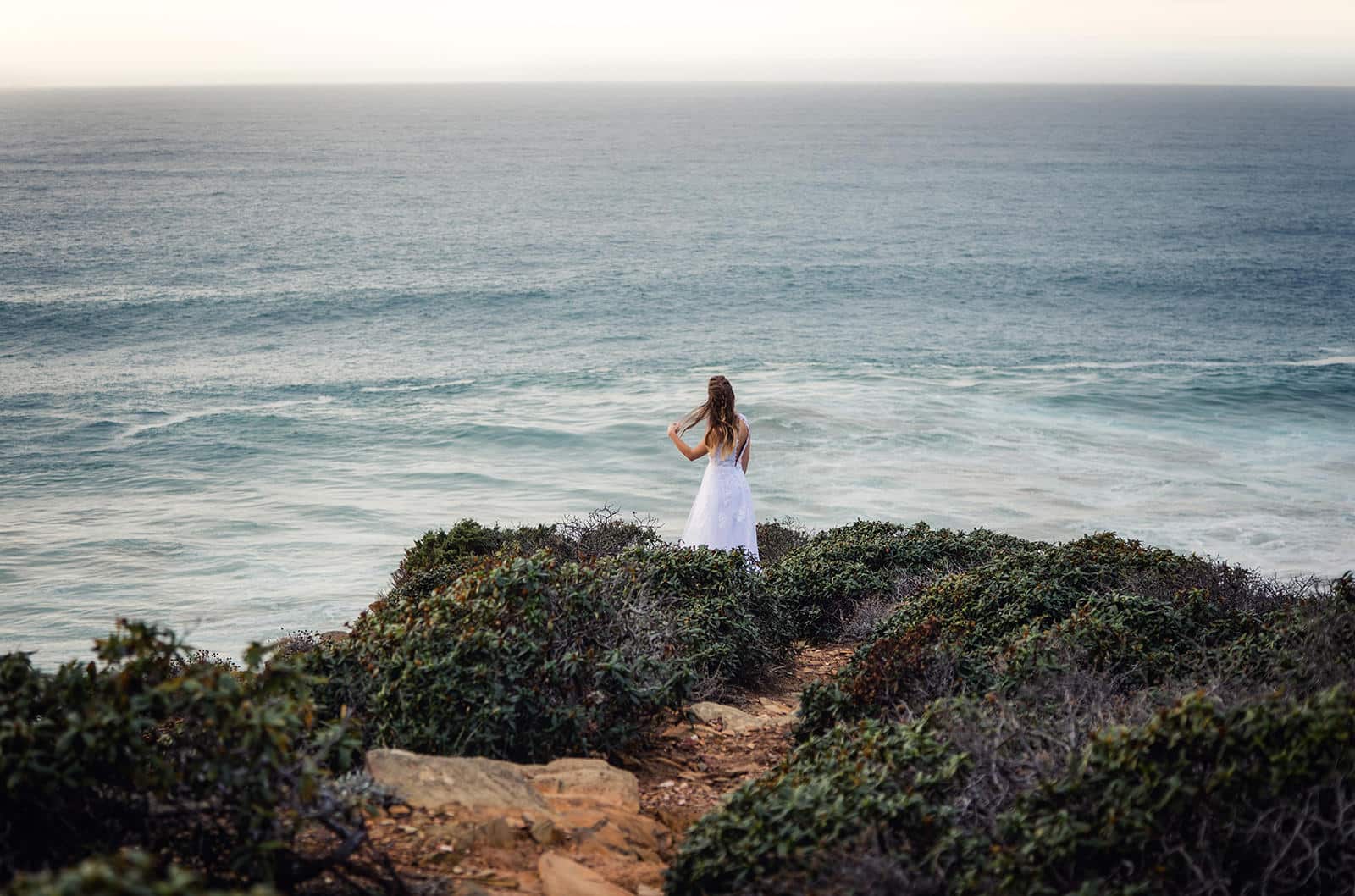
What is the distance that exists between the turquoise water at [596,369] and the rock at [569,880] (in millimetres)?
7406

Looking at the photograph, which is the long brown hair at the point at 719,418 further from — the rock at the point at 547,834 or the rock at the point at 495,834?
the rock at the point at 495,834

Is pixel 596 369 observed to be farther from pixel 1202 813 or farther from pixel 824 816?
pixel 1202 813

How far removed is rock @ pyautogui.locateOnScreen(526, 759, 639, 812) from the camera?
486 cm

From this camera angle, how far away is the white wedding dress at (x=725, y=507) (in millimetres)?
10867

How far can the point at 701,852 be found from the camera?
4.05 metres

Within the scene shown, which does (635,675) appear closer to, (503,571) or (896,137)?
(503,571)

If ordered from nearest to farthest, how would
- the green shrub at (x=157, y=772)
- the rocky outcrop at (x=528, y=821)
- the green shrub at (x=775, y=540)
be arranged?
the green shrub at (x=157, y=772) < the rocky outcrop at (x=528, y=821) < the green shrub at (x=775, y=540)

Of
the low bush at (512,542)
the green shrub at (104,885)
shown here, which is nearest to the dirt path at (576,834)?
the green shrub at (104,885)

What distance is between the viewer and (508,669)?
17.3 ft

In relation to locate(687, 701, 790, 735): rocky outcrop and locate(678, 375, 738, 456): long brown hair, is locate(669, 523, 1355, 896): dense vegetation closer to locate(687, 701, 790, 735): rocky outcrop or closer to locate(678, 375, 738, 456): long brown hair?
locate(687, 701, 790, 735): rocky outcrop

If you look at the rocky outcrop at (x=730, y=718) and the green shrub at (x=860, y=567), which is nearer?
the rocky outcrop at (x=730, y=718)

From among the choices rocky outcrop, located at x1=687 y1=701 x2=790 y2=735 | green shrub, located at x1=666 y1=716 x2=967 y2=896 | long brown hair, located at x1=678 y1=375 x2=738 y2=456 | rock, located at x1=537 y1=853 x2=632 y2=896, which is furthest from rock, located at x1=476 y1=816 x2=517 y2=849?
long brown hair, located at x1=678 y1=375 x2=738 y2=456

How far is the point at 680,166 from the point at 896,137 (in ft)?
184

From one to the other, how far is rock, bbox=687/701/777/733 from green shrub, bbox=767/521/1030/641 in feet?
8.06
